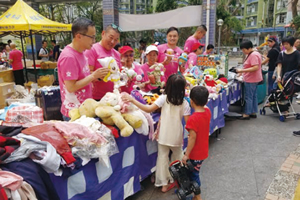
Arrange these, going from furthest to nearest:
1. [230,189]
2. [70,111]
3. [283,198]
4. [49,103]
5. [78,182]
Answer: [49,103] < [230,189] < [283,198] < [70,111] < [78,182]

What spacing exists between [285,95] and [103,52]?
178 inches

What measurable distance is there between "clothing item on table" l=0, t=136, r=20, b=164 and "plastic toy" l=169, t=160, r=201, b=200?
58.8 inches

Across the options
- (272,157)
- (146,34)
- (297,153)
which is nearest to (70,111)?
(272,157)

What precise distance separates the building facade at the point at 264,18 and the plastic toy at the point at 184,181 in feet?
138

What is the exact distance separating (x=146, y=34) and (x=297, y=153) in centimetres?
2655

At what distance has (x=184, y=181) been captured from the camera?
8.24 feet

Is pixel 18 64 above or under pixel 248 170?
above

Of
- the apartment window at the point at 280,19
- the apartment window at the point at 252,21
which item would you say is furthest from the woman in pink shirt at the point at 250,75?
the apartment window at the point at 252,21

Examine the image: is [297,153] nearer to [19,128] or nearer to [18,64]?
[19,128]

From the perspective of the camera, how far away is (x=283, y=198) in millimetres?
2729

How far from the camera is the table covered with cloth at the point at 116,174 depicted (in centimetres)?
187

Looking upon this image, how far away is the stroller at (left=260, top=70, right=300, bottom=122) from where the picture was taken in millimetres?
5117

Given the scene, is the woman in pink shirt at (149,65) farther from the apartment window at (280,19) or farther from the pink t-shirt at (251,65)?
the apartment window at (280,19)

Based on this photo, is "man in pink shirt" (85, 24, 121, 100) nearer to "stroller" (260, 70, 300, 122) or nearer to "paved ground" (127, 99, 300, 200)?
"paved ground" (127, 99, 300, 200)
